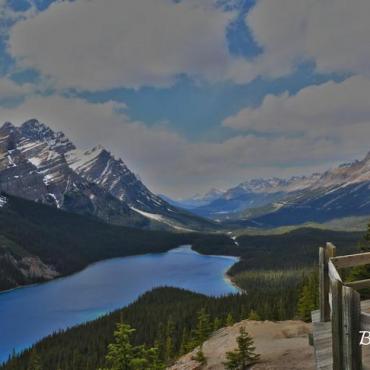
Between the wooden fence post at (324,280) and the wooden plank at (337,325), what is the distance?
14.1ft

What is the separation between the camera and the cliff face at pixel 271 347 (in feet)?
90.9

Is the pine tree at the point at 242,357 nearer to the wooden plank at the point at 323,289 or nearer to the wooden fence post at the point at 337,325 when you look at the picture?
the wooden plank at the point at 323,289

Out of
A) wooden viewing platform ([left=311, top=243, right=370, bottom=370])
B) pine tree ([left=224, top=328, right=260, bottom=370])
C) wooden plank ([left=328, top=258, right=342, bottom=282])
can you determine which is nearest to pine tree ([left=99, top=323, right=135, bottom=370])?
pine tree ([left=224, top=328, right=260, bottom=370])

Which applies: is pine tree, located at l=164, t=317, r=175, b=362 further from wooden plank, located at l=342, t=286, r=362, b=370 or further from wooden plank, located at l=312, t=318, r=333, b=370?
wooden plank, located at l=342, t=286, r=362, b=370

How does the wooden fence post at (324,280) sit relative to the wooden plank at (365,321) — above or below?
above

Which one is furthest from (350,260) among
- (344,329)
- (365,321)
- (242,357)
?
(242,357)

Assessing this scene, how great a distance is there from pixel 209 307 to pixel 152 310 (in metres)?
28.5

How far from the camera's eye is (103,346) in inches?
5325

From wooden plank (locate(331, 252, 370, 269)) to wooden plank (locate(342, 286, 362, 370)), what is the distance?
136 inches

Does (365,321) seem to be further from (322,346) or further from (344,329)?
(322,346)

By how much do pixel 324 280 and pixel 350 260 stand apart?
81.5 inches

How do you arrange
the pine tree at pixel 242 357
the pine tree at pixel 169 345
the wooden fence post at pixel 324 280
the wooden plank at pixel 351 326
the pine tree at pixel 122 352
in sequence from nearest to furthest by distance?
1. the wooden plank at pixel 351 326
2. the wooden fence post at pixel 324 280
3. the pine tree at pixel 122 352
4. the pine tree at pixel 242 357
5. the pine tree at pixel 169 345

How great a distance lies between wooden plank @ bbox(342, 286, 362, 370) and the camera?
9060 millimetres
